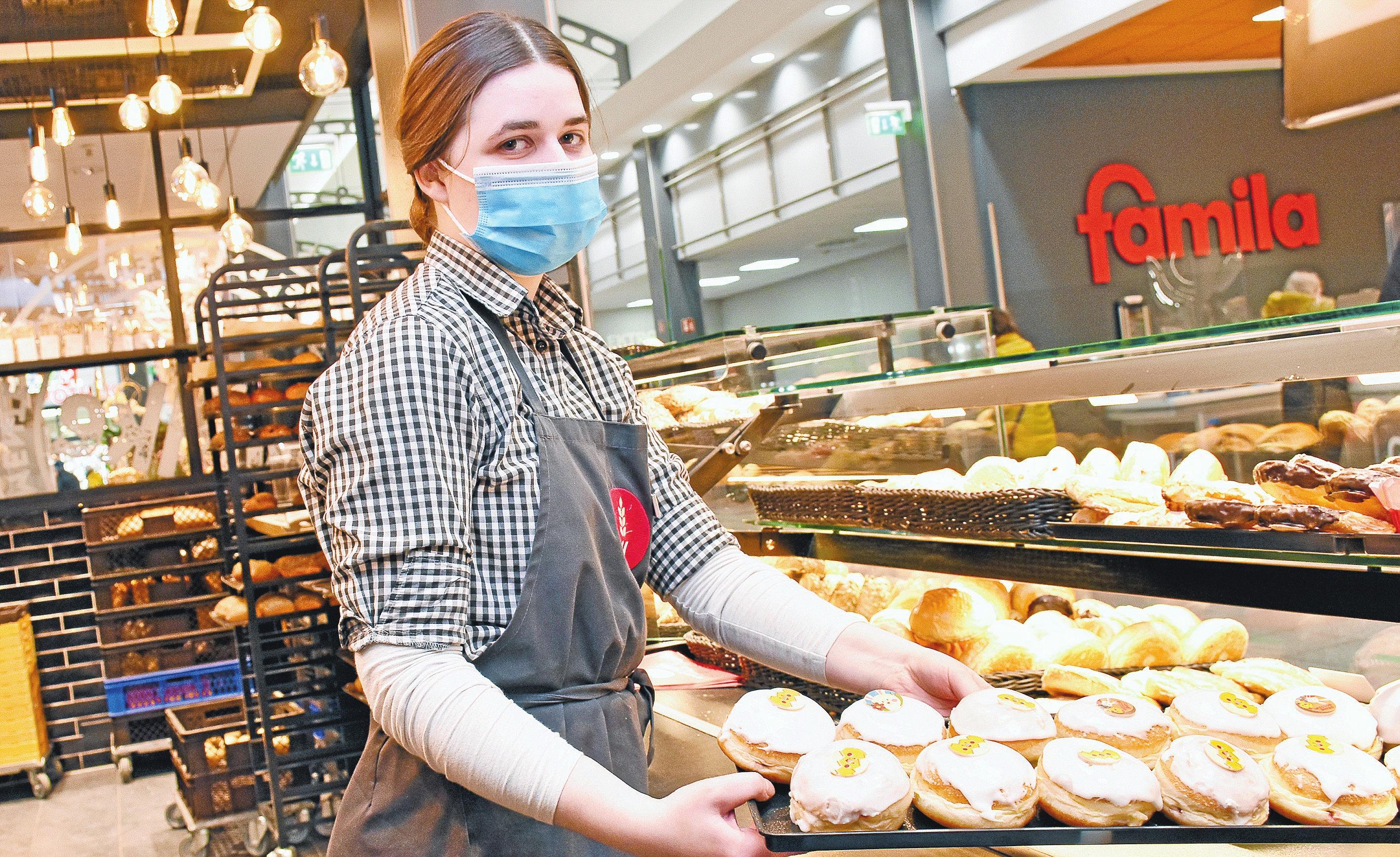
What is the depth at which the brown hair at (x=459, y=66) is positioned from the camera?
3.89 ft

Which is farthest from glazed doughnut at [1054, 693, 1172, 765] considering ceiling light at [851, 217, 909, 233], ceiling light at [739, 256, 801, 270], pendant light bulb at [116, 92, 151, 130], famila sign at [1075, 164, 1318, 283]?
ceiling light at [739, 256, 801, 270]

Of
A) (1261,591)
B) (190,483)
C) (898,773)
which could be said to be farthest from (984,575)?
(190,483)

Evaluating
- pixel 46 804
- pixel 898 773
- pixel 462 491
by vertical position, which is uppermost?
pixel 462 491

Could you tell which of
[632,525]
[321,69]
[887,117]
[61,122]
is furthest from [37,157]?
[887,117]

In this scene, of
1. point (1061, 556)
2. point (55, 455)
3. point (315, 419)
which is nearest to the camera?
point (315, 419)

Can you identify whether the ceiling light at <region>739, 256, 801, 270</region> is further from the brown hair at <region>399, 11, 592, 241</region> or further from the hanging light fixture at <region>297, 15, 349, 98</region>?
the brown hair at <region>399, 11, 592, 241</region>

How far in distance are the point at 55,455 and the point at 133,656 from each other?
5.20 feet

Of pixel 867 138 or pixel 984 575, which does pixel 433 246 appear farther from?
pixel 867 138

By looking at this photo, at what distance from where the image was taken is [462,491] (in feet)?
3.57

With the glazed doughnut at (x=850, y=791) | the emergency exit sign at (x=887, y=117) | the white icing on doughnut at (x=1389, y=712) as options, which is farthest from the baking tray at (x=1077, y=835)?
the emergency exit sign at (x=887, y=117)

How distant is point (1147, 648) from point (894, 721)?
84 centimetres

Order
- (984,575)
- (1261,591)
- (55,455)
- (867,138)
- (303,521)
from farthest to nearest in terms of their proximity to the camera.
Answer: (867,138) → (55,455) → (303,521) → (984,575) → (1261,591)

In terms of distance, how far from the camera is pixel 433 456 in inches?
41.7

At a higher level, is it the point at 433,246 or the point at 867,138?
the point at 867,138
